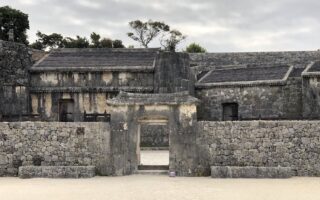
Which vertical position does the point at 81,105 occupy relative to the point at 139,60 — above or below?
below

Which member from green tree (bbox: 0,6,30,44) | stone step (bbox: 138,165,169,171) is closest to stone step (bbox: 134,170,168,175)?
stone step (bbox: 138,165,169,171)

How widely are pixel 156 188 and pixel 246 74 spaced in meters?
19.7

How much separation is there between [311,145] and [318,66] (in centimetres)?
1419

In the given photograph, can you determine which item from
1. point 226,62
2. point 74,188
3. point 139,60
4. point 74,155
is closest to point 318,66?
point 226,62

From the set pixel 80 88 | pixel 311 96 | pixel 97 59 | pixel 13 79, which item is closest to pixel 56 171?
pixel 80 88

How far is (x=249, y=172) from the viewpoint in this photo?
19609mm

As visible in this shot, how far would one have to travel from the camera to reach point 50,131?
20562 millimetres

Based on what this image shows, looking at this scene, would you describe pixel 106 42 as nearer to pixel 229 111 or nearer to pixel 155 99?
pixel 229 111

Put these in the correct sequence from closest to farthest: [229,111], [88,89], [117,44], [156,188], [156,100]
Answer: [156,188] → [156,100] → [88,89] → [229,111] → [117,44]

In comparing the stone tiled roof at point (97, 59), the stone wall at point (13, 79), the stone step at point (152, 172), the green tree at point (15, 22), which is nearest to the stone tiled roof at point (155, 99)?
the stone step at point (152, 172)

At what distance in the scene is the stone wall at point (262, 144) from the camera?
1977 centimetres

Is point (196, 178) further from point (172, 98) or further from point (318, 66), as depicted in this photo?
point (318, 66)

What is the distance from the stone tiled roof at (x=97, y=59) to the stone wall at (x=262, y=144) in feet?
46.3

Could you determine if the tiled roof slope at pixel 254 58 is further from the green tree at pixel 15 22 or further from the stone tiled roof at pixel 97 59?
the green tree at pixel 15 22
